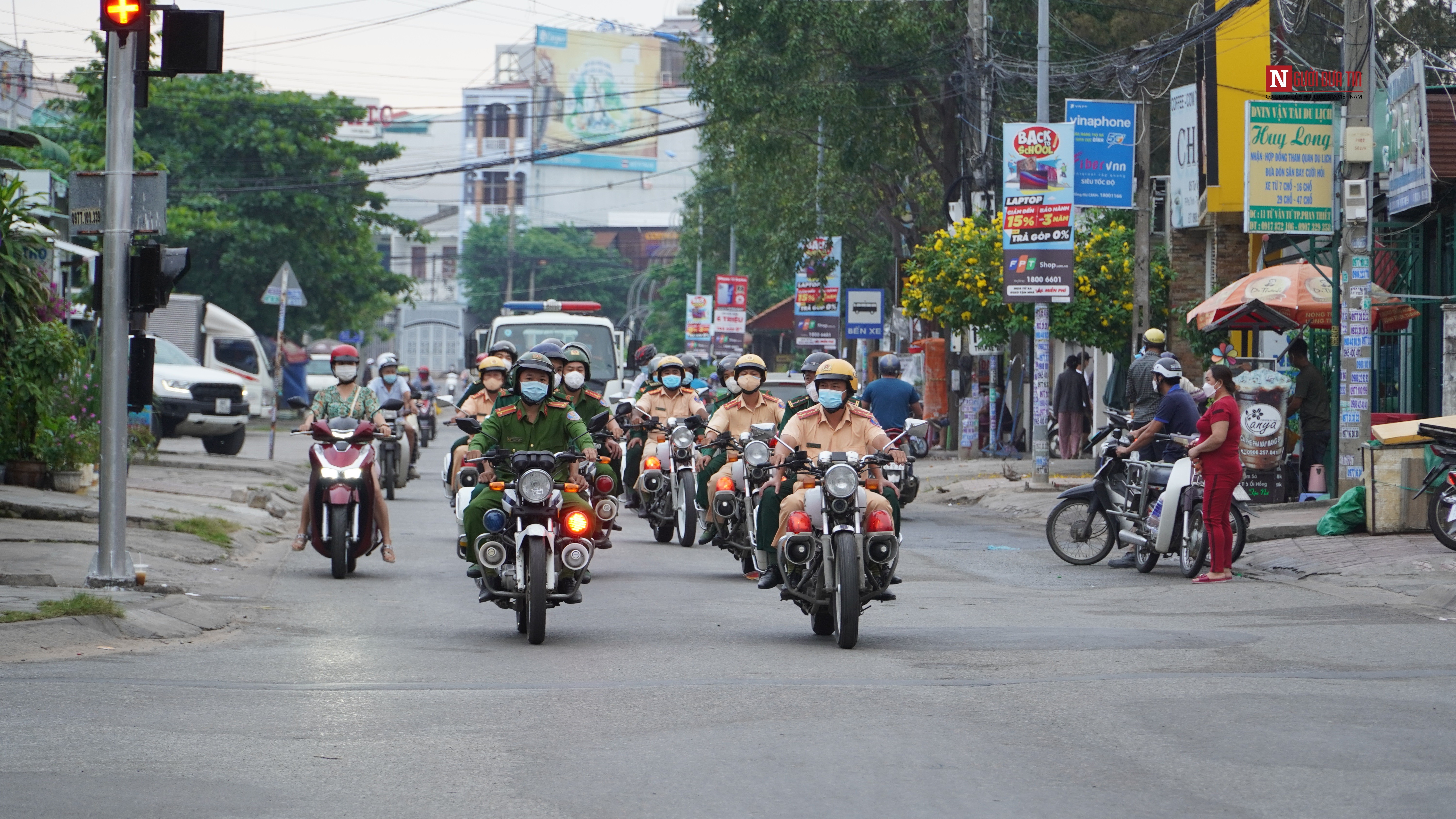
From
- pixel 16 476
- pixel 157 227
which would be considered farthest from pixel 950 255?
pixel 157 227

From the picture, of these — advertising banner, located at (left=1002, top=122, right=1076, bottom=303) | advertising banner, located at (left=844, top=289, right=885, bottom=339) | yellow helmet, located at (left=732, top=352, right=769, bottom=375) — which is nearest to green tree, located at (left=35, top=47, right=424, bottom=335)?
advertising banner, located at (left=844, top=289, right=885, bottom=339)

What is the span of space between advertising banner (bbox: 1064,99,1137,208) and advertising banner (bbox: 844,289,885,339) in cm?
1275

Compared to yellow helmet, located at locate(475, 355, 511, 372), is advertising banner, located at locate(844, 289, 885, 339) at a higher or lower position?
higher

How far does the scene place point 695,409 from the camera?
17.2 m

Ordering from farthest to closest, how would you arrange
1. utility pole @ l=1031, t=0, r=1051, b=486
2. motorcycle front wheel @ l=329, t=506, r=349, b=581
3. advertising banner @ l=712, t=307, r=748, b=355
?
advertising banner @ l=712, t=307, r=748, b=355 < utility pole @ l=1031, t=0, r=1051, b=486 < motorcycle front wheel @ l=329, t=506, r=349, b=581

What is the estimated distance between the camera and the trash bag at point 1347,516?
16000 millimetres

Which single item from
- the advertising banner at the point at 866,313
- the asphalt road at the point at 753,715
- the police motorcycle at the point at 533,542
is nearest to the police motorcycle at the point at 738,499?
the asphalt road at the point at 753,715

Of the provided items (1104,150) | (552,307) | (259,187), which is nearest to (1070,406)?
(1104,150)

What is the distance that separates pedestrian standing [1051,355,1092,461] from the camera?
29.7m

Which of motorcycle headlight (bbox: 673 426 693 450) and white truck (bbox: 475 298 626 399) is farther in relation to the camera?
white truck (bbox: 475 298 626 399)

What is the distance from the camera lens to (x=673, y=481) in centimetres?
1731

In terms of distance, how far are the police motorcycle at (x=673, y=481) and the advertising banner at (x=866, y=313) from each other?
1954 cm

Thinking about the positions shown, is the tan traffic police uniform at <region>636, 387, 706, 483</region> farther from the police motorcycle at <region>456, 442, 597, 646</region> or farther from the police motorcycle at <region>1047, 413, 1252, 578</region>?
the police motorcycle at <region>456, 442, 597, 646</region>

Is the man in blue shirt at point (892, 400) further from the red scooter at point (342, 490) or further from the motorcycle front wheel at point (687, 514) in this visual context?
the red scooter at point (342, 490)
